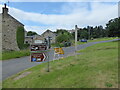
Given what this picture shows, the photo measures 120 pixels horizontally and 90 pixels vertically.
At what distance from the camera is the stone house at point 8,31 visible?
24.0 meters

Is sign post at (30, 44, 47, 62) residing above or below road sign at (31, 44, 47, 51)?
below

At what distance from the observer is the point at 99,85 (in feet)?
13.2

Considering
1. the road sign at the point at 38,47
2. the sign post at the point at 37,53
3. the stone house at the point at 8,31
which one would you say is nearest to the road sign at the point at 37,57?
the sign post at the point at 37,53

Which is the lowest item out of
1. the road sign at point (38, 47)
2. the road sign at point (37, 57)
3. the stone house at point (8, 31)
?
the road sign at point (37, 57)

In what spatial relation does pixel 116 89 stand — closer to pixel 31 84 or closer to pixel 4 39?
pixel 31 84

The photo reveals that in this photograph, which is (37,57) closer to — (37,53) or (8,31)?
(37,53)

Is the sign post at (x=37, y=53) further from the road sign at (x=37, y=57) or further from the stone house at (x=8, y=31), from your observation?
the stone house at (x=8, y=31)

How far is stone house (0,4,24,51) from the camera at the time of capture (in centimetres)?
2400

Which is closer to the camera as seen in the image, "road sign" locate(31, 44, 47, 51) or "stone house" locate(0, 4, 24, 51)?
"road sign" locate(31, 44, 47, 51)

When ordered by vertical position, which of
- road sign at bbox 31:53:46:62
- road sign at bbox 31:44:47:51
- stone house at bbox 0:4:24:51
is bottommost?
road sign at bbox 31:53:46:62

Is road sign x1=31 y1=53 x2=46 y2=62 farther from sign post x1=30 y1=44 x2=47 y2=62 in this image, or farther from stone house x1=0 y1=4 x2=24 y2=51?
stone house x1=0 y1=4 x2=24 y2=51

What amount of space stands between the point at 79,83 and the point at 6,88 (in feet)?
8.77

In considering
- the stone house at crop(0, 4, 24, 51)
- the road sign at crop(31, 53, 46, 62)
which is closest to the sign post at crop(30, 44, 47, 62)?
the road sign at crop(31, 53, 46, 62)

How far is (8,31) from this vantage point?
24609 mm
